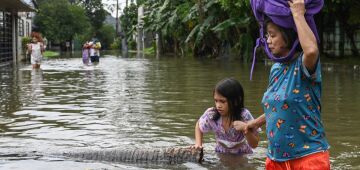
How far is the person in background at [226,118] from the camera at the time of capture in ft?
16.4

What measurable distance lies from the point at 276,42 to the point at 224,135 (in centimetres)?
267

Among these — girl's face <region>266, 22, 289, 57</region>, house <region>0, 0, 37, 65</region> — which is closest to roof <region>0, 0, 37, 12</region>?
house <region>0, 0, 37, 65</region>

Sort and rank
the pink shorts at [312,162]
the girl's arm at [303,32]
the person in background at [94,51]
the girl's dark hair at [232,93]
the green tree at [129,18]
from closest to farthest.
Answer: the girl's arm at [303,32] → the pink shorts at [312,162] → the girl's dark hair at [232,93] → the person in background at [94,51] → the green tree at [129,18]

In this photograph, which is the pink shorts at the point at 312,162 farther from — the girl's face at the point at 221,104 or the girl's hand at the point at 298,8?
the girl's face at the point at 221,104

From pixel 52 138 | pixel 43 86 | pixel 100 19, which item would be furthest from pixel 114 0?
pixel 52 138

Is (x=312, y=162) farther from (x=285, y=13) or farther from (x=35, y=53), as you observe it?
(x=35, y=53)

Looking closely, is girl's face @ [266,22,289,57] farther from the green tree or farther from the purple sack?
the green tree

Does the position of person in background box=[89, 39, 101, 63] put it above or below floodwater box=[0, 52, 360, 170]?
above

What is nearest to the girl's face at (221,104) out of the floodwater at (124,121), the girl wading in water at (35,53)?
the floodwater at (124,121)

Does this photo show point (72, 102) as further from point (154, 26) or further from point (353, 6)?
point (154, 26)

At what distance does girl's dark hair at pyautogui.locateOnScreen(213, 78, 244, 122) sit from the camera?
16.2 ft

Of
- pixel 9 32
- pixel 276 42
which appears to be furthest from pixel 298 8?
pixel 9 32

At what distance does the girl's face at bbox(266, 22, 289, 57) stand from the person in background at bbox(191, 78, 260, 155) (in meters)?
1.77

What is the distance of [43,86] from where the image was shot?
14.3 m
